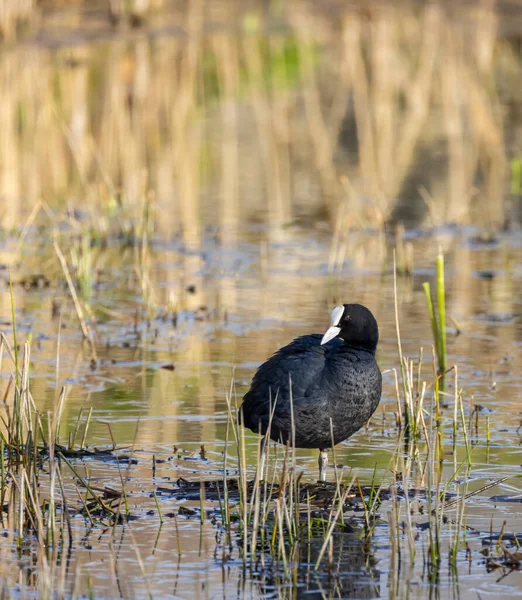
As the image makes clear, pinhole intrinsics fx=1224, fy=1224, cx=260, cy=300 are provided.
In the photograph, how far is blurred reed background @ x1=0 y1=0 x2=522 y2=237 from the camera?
14.1 meters

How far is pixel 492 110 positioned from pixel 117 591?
53.8 ft

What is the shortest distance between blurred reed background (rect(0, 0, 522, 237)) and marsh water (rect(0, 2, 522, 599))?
71 millimetres

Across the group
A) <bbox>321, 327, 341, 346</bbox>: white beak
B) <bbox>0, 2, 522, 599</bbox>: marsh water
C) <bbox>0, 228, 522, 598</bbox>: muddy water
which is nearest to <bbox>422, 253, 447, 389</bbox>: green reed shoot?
<bbox>0, 2, 522, 599</bbox>: marsh water

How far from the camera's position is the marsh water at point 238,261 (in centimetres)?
531

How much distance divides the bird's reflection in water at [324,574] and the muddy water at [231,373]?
0.04 feet

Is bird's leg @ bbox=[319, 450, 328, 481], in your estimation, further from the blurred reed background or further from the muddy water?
the blurred reed background

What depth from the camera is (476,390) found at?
799 centimetres

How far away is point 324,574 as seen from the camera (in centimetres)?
503

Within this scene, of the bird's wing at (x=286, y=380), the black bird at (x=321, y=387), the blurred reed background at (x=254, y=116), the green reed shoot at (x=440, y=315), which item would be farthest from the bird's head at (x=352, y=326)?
the blurred reed background at (x=254, y=116)

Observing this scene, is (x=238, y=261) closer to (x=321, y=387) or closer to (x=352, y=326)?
(x=352, y=326)

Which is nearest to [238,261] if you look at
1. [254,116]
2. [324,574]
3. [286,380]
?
[286,380]

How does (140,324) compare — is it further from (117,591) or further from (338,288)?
(117,591)

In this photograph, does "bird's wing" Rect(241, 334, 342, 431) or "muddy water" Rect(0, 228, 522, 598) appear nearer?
"muddy water" Rect(0, 228, 522, 598)

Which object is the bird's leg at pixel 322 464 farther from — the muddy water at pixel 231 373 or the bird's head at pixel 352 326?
the bird's head at pixel 352 326
